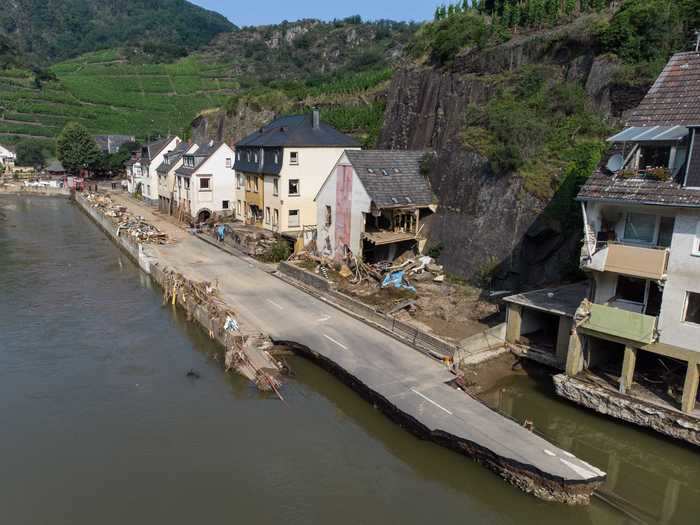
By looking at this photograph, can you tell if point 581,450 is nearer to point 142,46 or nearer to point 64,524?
point 64,524

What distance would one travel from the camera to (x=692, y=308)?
1688cm

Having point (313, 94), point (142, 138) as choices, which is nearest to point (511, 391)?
point (313, 94)

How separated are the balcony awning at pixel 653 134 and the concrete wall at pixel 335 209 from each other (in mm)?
14547

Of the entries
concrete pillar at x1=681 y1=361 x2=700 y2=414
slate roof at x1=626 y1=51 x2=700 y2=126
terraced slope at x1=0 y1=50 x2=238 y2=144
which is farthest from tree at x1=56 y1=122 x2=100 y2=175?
concrete pillar at x1=681 y1=361 x2=700 y2=414

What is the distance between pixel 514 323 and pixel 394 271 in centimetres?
855

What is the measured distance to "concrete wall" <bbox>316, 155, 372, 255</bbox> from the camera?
30906 mm

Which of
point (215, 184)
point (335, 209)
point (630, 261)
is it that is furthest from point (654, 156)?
point (215, 184)

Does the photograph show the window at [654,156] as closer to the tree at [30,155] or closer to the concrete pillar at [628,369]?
the concrete pillar at [628,369]

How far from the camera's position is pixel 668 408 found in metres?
17.1

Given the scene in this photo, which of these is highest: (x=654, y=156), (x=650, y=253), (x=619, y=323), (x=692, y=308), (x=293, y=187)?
(x=654, y=156)

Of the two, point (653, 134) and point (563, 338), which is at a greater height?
point (653, 134)

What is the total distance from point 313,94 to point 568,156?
46.8 meters

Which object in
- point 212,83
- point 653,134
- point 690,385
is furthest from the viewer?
point 212,83

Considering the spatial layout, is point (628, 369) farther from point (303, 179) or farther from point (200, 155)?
point (200, 155)
